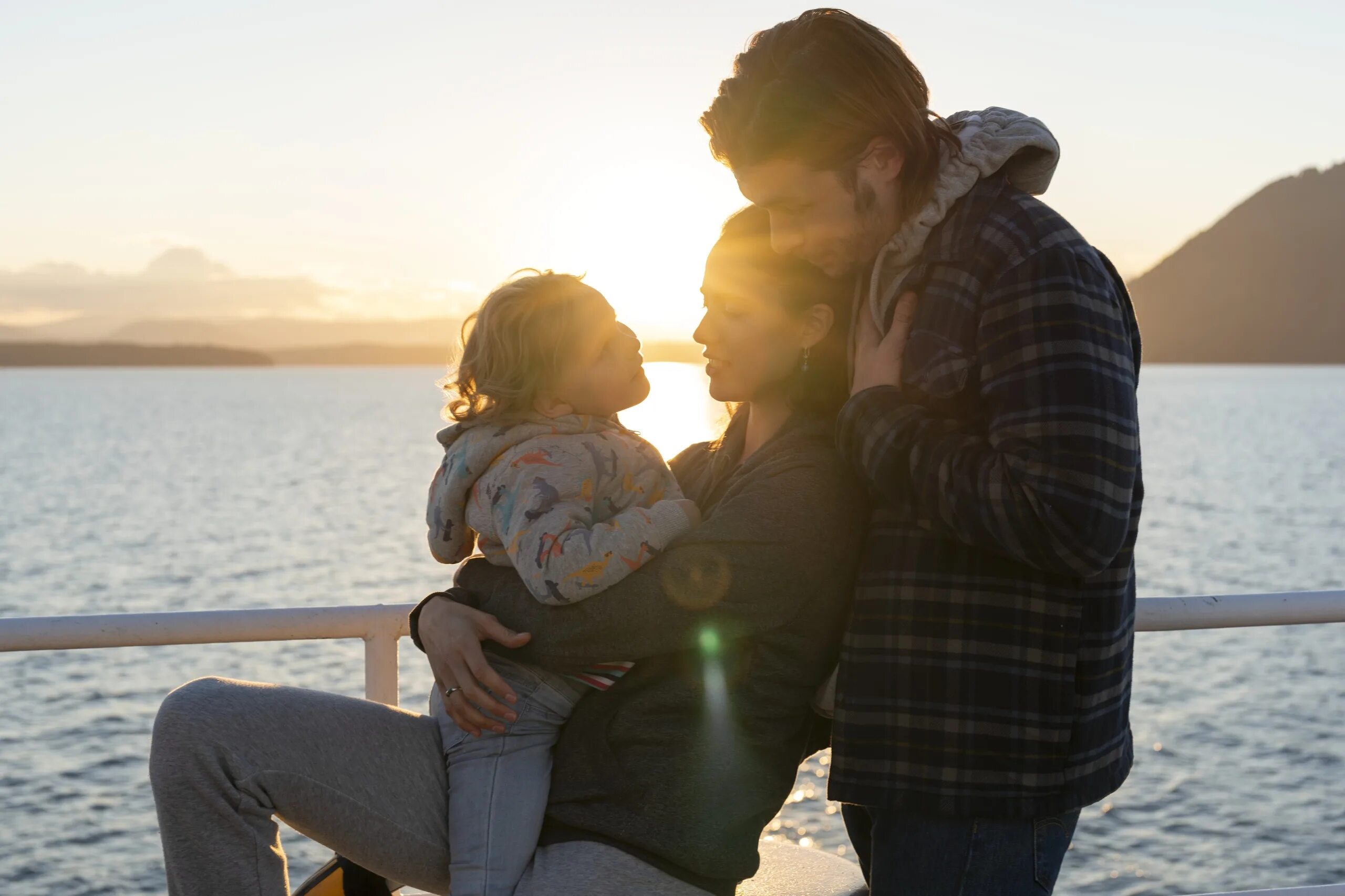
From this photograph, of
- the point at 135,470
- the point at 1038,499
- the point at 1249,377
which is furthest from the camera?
the point at 1249,377

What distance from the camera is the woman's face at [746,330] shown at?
2100 mm

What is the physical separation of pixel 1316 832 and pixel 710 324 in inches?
589

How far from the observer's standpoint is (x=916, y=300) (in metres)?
1.77

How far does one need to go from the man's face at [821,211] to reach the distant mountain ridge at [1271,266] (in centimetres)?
14433

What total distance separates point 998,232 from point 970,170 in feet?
0.39

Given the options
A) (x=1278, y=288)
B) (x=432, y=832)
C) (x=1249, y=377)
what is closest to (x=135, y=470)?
(x=432, y=832)

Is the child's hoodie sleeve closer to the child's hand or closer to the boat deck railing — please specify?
the child's hand

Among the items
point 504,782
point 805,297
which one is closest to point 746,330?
point 805,297

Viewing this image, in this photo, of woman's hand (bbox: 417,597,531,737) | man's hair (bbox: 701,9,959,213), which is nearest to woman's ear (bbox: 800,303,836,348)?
man's hair (bbox: 701,9,959,213)

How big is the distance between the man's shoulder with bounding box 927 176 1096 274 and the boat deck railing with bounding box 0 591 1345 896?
844 millimetres

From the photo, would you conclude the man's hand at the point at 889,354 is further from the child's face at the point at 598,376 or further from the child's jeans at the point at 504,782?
the child's jeans at the point at 504,782

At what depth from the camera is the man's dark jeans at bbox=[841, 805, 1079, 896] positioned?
1.75 m

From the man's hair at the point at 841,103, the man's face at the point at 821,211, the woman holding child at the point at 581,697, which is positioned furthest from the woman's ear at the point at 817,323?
the man's hair at the point at 841,103

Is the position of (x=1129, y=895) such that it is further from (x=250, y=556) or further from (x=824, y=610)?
(x=250, y=556)
